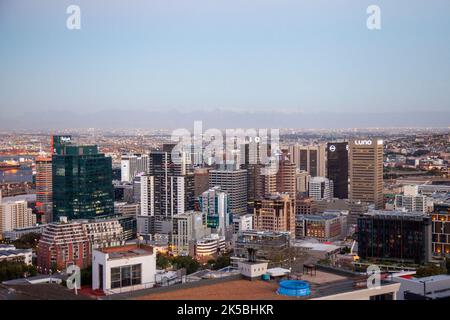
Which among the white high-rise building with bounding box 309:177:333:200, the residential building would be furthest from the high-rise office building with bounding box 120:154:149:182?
the residential building

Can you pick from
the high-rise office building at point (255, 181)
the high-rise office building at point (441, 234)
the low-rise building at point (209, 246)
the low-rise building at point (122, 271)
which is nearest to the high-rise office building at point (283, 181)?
the high-rise office building at point (255, 181)

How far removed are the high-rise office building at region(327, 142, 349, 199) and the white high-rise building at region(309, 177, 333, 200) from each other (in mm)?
194

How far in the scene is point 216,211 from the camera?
1294cm

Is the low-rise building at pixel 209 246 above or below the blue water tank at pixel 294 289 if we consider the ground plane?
below

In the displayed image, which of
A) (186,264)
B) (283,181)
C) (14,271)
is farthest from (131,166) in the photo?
(14,271)

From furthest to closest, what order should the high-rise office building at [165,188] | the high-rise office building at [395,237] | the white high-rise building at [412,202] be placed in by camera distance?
the high-rise office building at [165,188] → the white high-rise building at [412,202] → the high-rise office building at [395,237]

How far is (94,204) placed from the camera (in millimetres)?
13602

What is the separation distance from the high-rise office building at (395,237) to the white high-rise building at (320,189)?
659 cm

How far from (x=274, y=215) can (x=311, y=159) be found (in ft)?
21.1

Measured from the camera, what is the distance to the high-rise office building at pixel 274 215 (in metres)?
12.4

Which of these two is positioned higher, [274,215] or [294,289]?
[294,289]

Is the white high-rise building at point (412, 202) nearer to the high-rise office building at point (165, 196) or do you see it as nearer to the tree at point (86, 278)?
the high-rise office building at point (165, 196)

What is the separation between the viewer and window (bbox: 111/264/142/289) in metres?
3.43

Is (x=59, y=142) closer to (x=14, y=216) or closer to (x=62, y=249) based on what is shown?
(x=14, y=216)
